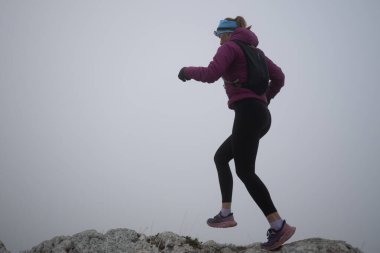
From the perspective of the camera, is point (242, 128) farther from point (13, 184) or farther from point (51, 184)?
point (51, 184)

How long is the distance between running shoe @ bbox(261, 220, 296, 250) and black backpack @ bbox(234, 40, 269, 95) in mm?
1859

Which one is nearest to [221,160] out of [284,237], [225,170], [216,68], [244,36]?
[225,170]

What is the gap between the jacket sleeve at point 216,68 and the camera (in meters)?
3.79

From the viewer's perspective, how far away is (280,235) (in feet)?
12.5

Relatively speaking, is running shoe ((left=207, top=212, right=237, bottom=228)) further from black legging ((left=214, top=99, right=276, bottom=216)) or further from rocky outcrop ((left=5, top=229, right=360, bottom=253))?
black legging ((left=214, top=99, right=276, bottom=216))

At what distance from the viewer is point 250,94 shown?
13.0 feet

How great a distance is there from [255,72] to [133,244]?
130 inches

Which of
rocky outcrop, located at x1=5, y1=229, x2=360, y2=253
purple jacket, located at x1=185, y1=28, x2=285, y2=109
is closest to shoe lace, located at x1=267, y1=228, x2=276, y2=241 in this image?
rocky outcrop, located at x1=5, y1=229, x2=360, y2=253

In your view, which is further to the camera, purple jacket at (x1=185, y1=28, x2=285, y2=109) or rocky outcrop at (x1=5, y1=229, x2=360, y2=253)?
rocky outcrop at (x1=5, y1=229, x2=360, y2=253)

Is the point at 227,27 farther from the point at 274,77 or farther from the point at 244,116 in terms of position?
the point at 244,116

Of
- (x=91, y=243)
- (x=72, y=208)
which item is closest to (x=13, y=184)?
(x=72, y=208)

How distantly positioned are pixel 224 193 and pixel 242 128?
121cm

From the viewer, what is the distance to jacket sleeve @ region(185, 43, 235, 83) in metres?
3.79

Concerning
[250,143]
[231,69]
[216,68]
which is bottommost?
[250,143]
